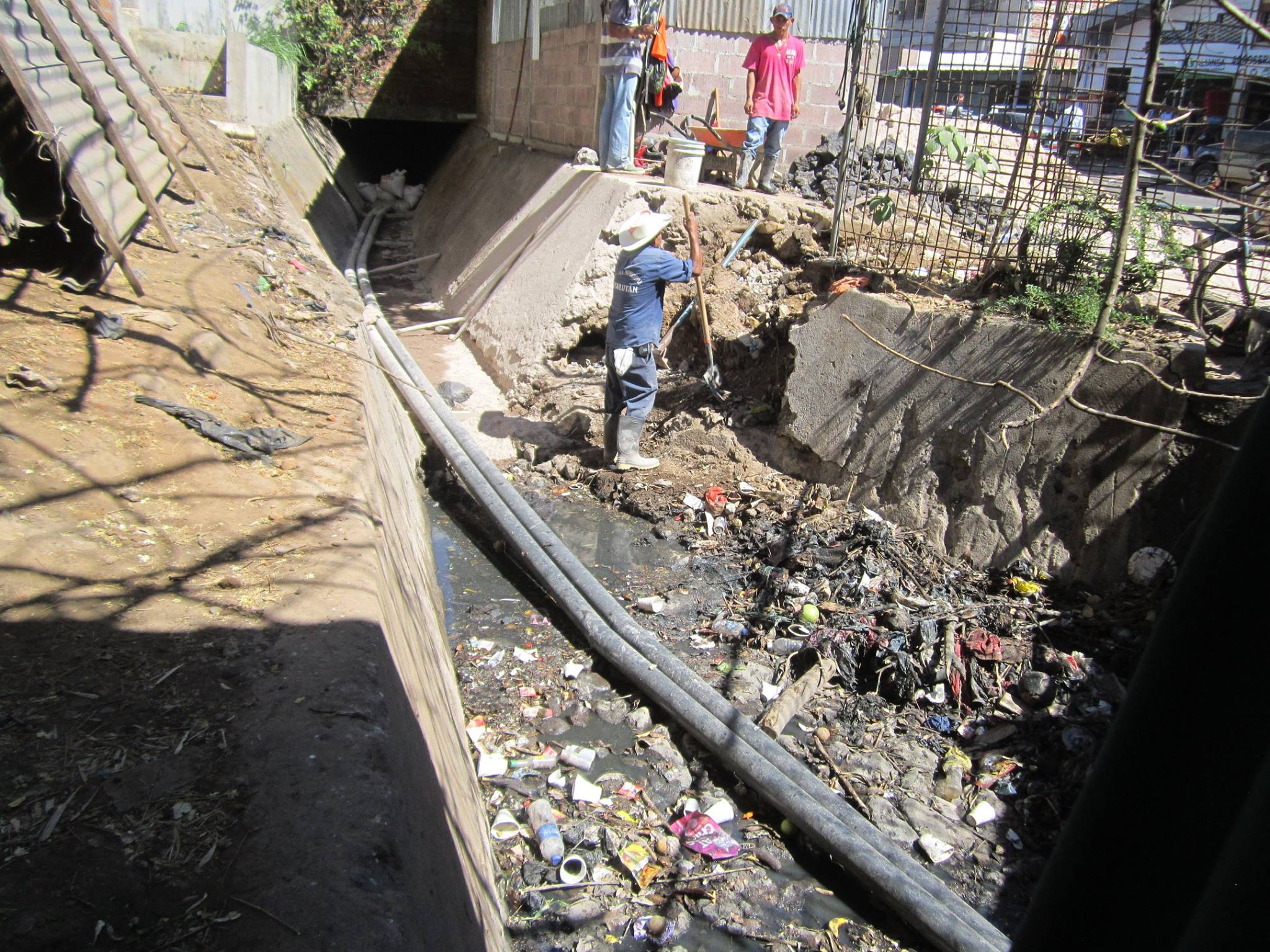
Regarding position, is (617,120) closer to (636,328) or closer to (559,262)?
(559,262)

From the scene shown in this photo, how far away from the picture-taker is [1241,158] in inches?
207

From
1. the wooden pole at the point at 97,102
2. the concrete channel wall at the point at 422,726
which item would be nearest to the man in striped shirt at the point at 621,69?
the concrete channel wall at the point at 422,726

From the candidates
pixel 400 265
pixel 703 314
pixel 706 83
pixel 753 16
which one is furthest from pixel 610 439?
pixel 400 265

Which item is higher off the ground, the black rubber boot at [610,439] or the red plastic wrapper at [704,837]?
the black rubber boot at [610,439]

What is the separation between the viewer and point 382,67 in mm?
17562

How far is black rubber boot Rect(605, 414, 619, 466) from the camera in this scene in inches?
287

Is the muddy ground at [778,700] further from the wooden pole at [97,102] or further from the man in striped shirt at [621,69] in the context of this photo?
the man in striped shirt at [621,69]

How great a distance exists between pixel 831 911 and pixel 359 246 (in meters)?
12.1

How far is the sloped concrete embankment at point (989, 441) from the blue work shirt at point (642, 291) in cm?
110

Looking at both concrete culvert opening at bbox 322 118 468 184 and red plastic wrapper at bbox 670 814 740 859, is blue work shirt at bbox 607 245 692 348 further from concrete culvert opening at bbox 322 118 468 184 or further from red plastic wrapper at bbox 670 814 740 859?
concrete culvert opening at bbox 322 118 468 184

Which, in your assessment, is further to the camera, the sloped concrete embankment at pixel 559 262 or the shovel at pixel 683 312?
Result: the sloped concrete embankment at pixel 559 262

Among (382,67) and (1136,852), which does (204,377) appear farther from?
(382,67)

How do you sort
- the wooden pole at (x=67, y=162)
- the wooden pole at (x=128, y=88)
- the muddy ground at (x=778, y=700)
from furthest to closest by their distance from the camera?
the wooden pole at (x=128, y=88) < the wooden pole at (x=67, y=162) < the muddy ground at (x=778, y=700)

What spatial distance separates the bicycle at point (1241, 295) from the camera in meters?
4.92
